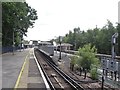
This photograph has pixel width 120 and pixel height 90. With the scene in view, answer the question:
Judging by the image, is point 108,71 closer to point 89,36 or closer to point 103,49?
point 103,49

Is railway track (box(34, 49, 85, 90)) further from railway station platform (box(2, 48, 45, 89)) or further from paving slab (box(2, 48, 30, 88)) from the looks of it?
paving slab (box(2, 48, 30, 88))

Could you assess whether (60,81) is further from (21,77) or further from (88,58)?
(88,58)

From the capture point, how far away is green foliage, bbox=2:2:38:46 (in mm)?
45950

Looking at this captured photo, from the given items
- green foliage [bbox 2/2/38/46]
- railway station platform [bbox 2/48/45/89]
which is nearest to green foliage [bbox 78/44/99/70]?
railway station platform [bbox 2/48/45/89]

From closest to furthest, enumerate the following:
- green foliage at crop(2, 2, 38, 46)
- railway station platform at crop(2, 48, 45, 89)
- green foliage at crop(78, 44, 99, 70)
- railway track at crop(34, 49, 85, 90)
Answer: railway station platform at crop(2, 48, 45, 89)
railway track at crop(34, 49, 85, 90)
green foliage at crop(78, 44, 99, 70)
green foliage at crop(2, 2, 38, 46)

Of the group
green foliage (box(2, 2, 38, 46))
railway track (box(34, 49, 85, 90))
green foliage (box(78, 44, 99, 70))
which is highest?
green foliage (box(2, 2, 38, 46))

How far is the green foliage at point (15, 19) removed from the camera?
4595 centimetres

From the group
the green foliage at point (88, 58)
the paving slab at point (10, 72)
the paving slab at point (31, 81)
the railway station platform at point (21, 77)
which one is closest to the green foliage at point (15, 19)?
the paving slab at point (10, 72)

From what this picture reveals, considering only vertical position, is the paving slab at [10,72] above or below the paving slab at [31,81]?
above

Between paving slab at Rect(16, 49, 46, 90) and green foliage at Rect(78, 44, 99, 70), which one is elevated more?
green foliage at Rect(78, 44, 99, 70)

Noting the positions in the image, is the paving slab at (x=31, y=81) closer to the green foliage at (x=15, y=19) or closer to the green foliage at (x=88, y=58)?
the green foliage at (x=88, y=58)

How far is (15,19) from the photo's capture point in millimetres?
55594

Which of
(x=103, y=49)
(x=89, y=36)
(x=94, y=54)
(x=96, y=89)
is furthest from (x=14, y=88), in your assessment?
(x=89, y=36)

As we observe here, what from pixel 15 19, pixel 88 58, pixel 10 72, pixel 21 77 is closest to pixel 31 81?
pixel 21 77
